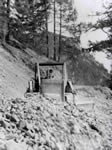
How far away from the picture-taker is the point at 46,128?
6027 mm

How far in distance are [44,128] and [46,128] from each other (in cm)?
10

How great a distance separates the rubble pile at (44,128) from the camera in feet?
16.9

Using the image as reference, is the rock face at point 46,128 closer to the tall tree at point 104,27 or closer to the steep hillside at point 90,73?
the tall tree at point 104,27

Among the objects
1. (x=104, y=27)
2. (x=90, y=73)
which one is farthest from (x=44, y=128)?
(x=90, y=73)

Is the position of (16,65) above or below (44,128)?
above

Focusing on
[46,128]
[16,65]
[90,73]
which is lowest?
[90,73]

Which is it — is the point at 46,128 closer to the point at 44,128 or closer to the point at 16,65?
the point at 44,128

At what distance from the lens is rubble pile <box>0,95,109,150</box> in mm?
5152

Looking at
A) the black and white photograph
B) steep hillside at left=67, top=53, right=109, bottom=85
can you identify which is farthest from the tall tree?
steep hillside at left=67, top=53, right=109, bottom=85

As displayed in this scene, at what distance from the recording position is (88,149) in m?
6.11

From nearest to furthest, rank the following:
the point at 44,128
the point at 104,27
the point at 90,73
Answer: the point at 44,128, the point at 104,27, the point at 90,73

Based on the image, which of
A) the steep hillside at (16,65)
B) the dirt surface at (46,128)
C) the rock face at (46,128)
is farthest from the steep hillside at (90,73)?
the rock face at (46,128)

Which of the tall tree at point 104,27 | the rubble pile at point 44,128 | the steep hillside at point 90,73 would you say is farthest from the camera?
the steep hillside at point 90,73

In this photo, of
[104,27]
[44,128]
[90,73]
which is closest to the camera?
[44,128]
